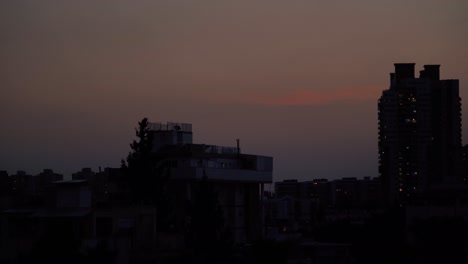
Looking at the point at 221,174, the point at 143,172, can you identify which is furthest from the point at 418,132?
the point at 143,172

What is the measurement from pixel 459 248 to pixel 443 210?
8097mm

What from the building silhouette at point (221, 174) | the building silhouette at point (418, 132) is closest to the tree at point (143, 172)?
the building silhouette at point (221, 174)

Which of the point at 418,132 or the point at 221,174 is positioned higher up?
the point at 418,132

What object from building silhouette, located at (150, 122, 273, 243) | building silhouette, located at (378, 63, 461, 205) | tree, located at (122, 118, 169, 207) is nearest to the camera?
tree, located at (122, 118, 169, 207)

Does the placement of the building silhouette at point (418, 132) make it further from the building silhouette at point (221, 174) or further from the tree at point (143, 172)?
the tree at point (143, 172)

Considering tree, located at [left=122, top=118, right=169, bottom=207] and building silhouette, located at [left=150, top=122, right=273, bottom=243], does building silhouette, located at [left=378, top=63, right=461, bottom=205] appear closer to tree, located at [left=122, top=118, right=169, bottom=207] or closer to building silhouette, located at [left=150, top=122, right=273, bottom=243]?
building silhouette, located at [left=150, top=122, right=273, bottom=243]

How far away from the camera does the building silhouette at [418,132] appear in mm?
135250

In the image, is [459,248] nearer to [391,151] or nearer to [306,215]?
[306,215]

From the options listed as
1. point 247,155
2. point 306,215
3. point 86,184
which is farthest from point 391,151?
point 86,184

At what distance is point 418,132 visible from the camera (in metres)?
142

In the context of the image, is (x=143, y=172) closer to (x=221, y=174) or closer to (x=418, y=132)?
(x=221, y=174)

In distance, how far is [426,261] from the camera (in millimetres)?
46844

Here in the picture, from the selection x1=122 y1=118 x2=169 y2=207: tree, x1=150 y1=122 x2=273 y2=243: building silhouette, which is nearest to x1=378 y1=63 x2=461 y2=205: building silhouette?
x1=150 y1=122 x2=273 y2=243: building silhouette

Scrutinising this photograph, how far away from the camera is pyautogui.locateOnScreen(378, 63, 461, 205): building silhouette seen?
444 ft
